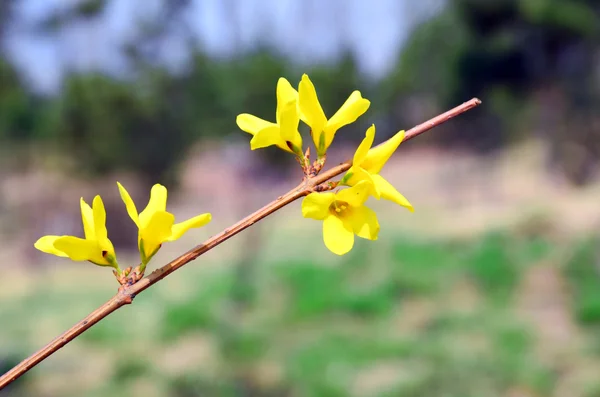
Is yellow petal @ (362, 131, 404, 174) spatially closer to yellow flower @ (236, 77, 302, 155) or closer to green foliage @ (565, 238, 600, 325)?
yellow flower @ (236, 77, 302, 155)

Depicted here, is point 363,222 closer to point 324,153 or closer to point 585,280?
point 324,153

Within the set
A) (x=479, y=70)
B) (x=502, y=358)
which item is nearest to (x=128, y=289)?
(x=502, y=358)

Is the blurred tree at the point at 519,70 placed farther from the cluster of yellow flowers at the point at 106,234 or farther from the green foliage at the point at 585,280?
the cluster of yellow flowers at the point at 106,234

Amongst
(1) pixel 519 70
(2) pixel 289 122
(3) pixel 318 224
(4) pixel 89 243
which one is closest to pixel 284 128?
(2) pixel 289 122

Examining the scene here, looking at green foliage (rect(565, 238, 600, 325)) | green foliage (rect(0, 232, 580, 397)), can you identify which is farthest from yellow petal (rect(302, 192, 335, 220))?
green foliage (rect(565, 238, 600, 325))

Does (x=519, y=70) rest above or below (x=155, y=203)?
above

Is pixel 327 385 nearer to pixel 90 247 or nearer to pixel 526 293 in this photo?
pixel 526 293
